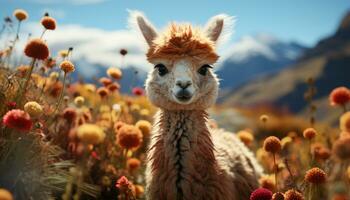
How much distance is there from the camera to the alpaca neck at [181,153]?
420 centimetres

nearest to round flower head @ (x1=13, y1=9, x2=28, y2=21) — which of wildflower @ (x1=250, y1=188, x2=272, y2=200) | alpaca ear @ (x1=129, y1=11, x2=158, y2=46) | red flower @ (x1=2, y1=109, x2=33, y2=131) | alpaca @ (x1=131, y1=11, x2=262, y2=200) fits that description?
alpaca ear @ (x1=129, y1=11, x2=158, y2=46)

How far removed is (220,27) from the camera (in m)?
5.43

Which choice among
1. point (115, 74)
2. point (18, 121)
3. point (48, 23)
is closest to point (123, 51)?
point (115, 74)

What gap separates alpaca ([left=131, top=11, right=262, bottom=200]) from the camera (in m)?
4.24

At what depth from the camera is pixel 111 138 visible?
6.20m

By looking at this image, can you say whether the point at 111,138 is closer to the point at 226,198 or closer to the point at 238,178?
the point at 238,178

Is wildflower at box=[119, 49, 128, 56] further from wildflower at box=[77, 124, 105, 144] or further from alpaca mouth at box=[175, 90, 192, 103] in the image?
wildflower at box=[77, 124, 105, 144]

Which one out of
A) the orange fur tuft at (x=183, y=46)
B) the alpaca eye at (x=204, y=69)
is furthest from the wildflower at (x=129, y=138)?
the alpaca eye at (x=204, y=69)

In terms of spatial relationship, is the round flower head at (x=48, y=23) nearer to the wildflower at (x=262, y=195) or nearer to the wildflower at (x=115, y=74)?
the wildflower at (x=115, y=74)

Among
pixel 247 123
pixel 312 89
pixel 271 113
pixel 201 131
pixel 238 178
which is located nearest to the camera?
pixel 201 131

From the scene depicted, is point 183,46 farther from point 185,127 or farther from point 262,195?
point 262,195

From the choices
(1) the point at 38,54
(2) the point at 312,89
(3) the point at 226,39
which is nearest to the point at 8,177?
(1) the point at 38,54

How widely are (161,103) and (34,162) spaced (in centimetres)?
138

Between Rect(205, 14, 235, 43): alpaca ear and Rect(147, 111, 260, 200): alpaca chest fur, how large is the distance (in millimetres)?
1181
